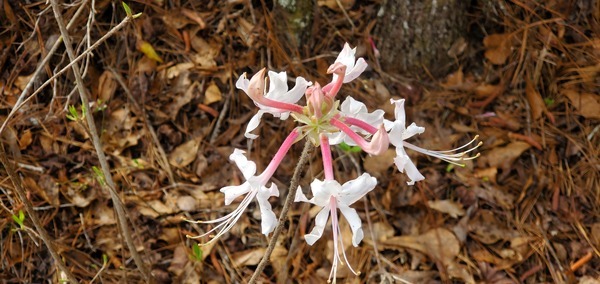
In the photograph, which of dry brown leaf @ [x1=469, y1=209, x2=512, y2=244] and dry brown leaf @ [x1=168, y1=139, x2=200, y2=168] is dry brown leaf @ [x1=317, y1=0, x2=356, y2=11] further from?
dry brown leaf @ [x1=469, y1=209, x2=512, y2=244]

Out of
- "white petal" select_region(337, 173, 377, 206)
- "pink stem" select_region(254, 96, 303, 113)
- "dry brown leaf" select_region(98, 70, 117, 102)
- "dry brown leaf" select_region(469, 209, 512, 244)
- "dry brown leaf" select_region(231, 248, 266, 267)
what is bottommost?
"dry brown leaf" select_region(469, 209, 512, 244)

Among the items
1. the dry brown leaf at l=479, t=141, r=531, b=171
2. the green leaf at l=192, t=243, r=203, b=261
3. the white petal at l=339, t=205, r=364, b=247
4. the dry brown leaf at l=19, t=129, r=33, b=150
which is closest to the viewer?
the white petal at l=339, t=205, r=364, b=247

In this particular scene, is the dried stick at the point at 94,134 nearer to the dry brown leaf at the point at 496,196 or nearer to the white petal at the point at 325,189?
the white petal at the point at 325,189

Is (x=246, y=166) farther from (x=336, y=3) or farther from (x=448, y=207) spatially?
(x=336, y=3)

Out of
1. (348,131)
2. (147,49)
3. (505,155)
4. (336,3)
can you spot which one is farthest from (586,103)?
(147,49)

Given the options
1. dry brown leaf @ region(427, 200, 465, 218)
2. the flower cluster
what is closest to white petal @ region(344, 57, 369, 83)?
the flower cluster

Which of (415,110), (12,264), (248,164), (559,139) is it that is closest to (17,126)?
(12,264)

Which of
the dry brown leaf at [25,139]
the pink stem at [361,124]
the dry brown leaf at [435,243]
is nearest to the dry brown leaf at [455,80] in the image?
the dry brown leaf at [435,243]

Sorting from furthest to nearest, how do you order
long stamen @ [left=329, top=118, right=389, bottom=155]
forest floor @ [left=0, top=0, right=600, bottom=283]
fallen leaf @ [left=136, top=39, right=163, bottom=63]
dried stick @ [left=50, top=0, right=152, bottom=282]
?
fallen leaf @ [left=136, top=39, right=163, bottom=63] → forest floor @ [left=0, top=0, right=600, bottom=283] → dried stick @ [left=50, top=0, right=152, bottom=282] → long stamen @ [left=329, top=118, right=389, bottom=155]
